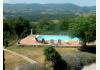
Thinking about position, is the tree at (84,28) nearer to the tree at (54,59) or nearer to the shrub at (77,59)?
the shrub at (77,59)

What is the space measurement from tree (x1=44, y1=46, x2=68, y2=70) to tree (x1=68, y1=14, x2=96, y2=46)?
32 centimetres

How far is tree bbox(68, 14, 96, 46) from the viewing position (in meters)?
4.18

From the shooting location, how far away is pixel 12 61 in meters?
4.21

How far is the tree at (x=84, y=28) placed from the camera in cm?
418

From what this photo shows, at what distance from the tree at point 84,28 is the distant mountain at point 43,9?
9 cm

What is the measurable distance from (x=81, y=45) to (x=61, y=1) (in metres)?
0.61

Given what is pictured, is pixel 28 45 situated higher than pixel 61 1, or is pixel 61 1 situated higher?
pixel 61 1

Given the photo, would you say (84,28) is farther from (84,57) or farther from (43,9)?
(43,9)

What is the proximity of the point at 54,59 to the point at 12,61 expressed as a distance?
53 cm

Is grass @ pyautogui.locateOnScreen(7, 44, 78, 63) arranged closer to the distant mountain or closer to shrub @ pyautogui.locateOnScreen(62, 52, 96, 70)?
shrub @ pyautogui.locateOnScreen(62, 52, 96, 70)

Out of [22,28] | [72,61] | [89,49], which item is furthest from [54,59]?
[22,28]

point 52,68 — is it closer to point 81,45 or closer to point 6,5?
point 81,45
